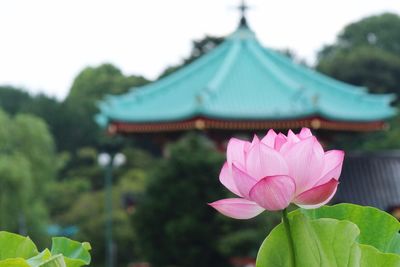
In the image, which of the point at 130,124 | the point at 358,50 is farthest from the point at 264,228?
the point at 358,50

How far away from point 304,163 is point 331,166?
0.07ft

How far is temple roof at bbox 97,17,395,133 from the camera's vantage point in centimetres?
902

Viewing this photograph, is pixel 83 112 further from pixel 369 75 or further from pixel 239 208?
pixel 239 208

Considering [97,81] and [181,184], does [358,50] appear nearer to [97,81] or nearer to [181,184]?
[97,81]

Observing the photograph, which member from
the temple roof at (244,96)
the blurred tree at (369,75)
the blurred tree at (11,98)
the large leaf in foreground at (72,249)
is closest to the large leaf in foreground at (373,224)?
the large leaf in foreground at (72,249)

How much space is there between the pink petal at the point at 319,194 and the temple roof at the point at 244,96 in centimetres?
822

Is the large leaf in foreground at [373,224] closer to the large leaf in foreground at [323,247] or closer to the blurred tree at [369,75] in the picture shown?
the large leaf in foreground at [323,247]

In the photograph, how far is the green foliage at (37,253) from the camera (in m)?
0.52

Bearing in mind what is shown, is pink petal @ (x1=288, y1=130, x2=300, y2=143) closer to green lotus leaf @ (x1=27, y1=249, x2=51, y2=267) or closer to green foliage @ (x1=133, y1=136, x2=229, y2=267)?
green lotus leaf @ (x1=27, y1=249, x2=51, y2=267)

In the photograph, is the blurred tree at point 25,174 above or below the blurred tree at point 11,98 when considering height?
below

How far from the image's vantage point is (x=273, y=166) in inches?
20.6

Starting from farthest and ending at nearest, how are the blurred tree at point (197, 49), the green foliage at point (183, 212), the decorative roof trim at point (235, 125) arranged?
the blurred tree at point (197, 49) → the decorative roof trim at point (235, 125) → the green foliage at point (183, 212)

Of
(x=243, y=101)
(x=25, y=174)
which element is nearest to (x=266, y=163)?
(x=243, y=101)

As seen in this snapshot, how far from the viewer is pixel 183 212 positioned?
7.43 metres
